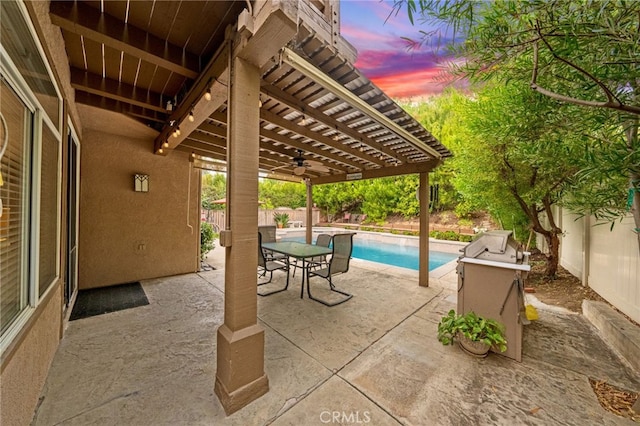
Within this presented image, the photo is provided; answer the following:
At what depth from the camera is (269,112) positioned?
3.09 m

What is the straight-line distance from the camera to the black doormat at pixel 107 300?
10.4ft

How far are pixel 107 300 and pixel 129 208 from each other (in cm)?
169

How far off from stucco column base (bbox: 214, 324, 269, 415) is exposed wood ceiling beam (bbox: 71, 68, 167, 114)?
306 cm

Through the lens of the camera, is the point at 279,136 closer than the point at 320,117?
No

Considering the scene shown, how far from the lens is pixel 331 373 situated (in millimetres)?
2043

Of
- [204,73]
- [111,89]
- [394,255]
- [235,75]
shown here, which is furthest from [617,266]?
[394,255]

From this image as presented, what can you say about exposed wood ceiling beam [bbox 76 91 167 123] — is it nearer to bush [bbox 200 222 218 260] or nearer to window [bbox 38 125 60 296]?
window [bbox 38 125 60 296]

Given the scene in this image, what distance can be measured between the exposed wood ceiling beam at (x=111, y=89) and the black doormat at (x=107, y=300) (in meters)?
2.85

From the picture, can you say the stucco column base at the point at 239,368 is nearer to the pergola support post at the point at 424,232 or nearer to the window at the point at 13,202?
the window at the point at 13,202

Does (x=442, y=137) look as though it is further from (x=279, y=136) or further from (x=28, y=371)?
(x=28, y=371)

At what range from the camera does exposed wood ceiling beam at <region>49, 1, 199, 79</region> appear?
1.71 metres

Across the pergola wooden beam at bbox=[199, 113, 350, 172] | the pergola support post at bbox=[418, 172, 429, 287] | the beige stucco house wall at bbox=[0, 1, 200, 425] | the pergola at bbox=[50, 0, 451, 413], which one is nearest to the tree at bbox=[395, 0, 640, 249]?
the pergola at bbox=[50, 0, 451, 413]

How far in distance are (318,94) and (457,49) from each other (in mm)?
1367

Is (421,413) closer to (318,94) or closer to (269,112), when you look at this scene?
(318,94)
